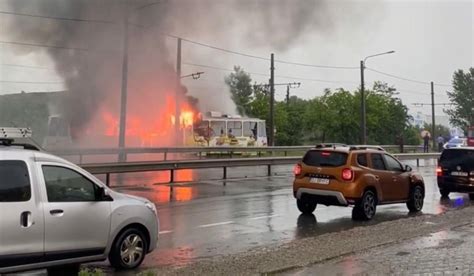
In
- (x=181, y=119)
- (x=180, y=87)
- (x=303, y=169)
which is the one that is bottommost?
(x=303, y=169)

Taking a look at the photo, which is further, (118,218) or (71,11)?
(71,11)

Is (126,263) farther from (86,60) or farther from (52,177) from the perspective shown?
(86,60)

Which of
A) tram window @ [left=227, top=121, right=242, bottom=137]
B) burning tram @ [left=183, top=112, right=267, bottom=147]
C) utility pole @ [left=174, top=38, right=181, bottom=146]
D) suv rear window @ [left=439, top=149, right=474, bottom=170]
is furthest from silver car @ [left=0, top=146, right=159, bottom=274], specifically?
tram window @ [left=227, top=121, right=242, bottom=137]

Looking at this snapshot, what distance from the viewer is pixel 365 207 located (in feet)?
33.4

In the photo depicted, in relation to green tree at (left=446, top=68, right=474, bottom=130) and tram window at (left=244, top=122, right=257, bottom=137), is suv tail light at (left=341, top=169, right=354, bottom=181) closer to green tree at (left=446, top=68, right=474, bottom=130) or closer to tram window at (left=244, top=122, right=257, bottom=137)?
tram window at (left=244, top=122, right=257, bottom=137)

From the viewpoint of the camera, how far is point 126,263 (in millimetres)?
5898

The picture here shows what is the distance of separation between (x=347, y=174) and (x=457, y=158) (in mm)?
6009

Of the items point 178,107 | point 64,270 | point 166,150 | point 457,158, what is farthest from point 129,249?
point 178,107

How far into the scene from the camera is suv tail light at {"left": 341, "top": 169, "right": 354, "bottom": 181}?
1001 cm

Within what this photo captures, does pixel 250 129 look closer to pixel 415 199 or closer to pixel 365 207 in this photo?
pixel 415 199

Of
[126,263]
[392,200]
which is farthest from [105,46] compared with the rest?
[126,263]

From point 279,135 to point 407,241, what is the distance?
46.4m

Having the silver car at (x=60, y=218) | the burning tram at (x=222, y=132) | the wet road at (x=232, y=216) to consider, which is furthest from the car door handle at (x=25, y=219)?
the burning tram at (x=222, y=132)

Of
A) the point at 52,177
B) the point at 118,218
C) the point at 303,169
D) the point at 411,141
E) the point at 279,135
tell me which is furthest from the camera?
the point at 411,141
